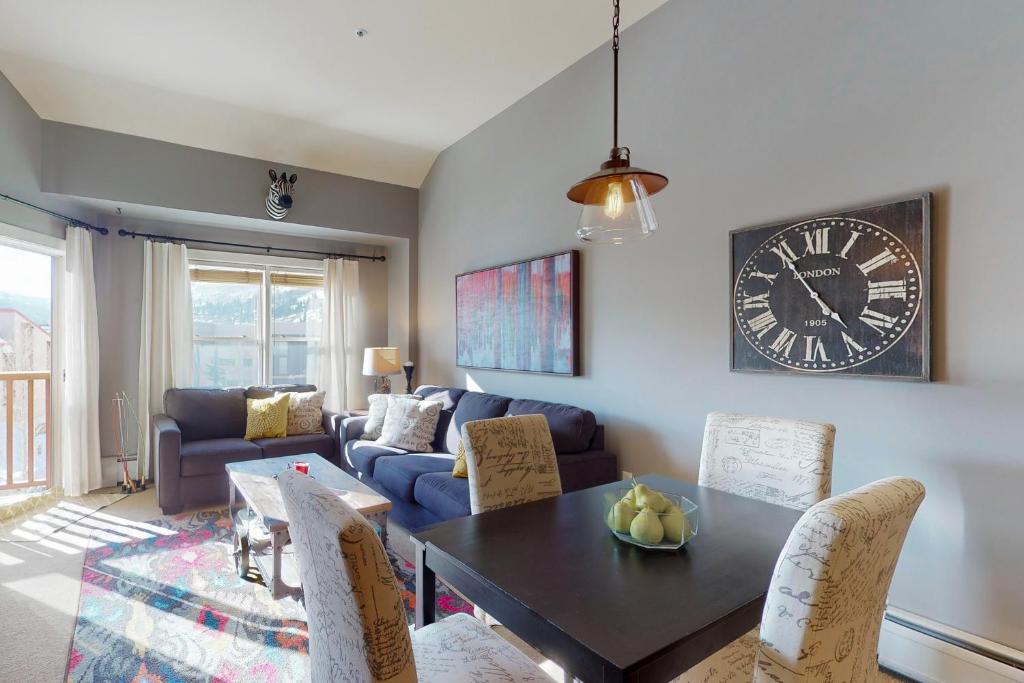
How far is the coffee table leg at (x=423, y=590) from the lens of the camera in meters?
1.49

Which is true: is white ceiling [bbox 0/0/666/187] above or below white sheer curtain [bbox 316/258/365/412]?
above

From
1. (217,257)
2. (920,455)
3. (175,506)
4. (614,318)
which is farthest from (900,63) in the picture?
(217,257)

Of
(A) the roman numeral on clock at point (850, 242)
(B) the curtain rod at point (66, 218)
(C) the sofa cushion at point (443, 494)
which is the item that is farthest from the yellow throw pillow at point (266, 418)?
(A) the roman numeral on clock at point (850, 242)

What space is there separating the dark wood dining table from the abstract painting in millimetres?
1906

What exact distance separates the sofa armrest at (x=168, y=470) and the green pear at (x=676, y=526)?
3815 millimetres

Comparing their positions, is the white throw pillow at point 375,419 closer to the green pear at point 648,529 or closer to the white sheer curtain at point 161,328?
the white sheer curtain at point 161,328

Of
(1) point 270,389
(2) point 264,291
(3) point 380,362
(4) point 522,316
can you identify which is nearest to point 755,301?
(4) point 522,316

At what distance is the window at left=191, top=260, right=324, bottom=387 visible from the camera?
201 inches

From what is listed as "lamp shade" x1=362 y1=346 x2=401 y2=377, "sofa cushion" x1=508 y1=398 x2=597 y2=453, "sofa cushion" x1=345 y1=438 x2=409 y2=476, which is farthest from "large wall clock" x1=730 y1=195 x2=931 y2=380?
"lamp shade" x1=362 y1=346 x2=401 y2=377

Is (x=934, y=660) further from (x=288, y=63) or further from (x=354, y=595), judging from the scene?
(x=288, y=63)

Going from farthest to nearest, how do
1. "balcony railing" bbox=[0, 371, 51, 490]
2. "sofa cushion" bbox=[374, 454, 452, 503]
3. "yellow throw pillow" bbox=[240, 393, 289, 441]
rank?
"yellow throw pillow" bbox=[240, 393, 289, 441] < "balcony railing" bbox=[0, 371, 51, 490] < "sofa cushion" bbox=[374, 454, 452, 503]

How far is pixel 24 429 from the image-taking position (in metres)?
4.29

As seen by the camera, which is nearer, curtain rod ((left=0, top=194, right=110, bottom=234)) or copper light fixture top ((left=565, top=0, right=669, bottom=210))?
copper light fixture top ((left=565, top=0, right=669, bottom=210))

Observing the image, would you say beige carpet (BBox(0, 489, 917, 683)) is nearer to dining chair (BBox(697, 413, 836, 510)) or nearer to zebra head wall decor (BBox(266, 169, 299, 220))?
dining chair (BBox(697, 413, 836, 510))
